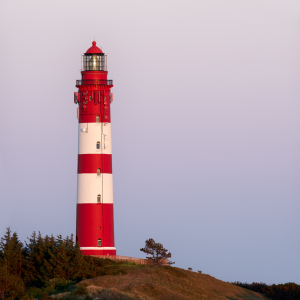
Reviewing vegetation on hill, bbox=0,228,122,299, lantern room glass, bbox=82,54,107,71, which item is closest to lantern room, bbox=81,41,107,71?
lantern room glass, bbox=82,54,107,71

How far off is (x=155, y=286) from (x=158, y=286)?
0.85ft

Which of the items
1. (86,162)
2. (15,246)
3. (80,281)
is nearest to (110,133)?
(86,162)

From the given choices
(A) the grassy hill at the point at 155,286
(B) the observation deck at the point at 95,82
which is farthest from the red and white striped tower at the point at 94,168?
(A) the grassy hill at the point at 155,286

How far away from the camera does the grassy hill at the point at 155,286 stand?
42.4m

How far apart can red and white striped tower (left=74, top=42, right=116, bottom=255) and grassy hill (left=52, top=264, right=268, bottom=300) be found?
4.92 metres

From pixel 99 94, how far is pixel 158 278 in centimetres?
1653

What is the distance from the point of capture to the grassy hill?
42375mm

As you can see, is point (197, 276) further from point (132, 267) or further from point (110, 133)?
point (110, 133)

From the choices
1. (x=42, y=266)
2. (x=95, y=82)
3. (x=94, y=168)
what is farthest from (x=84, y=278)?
(x=95, y=82)

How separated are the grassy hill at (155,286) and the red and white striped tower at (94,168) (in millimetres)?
4919

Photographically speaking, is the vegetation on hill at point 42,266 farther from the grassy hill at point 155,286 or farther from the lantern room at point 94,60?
the lantern room at point 94,60

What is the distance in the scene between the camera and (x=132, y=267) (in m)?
50.9

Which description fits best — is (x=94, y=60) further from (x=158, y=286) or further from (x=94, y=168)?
(x=158, y=286)

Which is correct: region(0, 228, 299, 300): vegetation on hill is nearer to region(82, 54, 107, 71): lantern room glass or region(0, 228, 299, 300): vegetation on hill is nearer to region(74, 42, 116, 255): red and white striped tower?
region(74, 42, 116, 255): red and white striped tower
